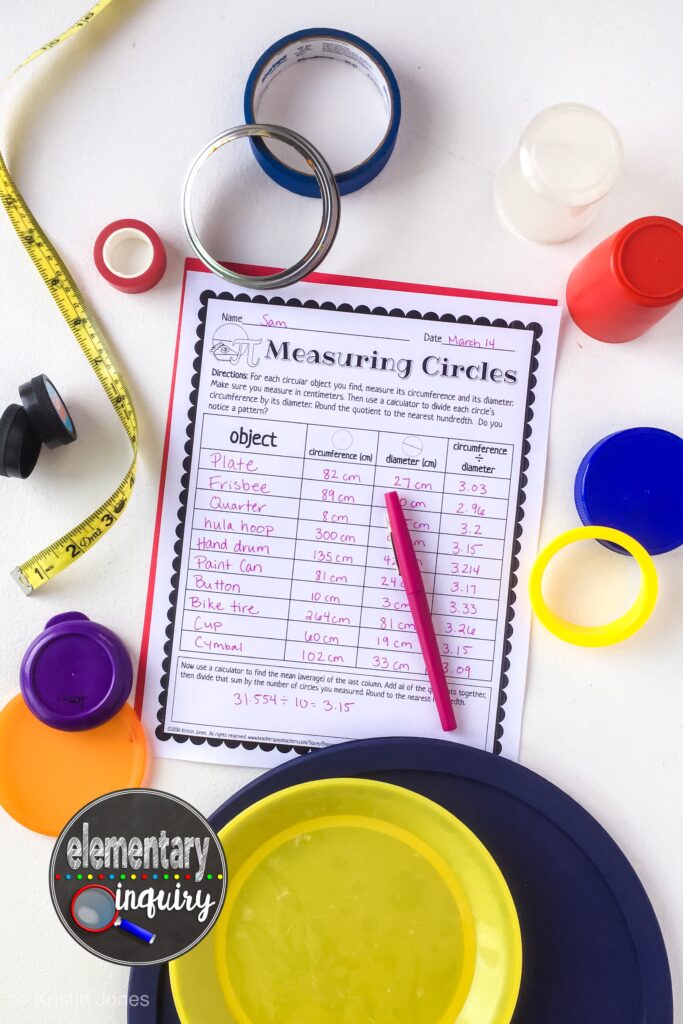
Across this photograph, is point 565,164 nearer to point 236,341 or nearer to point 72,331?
point 236,341

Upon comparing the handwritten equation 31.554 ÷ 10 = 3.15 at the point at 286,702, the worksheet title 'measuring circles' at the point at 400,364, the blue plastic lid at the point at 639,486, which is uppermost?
the worksheet title 'measuring circles' at the point at 400,364

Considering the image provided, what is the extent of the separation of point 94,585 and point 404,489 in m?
0.33

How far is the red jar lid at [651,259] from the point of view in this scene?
76cm

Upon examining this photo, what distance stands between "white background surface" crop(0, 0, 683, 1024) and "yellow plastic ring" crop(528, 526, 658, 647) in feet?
0.10

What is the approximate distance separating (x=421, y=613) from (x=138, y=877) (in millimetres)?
351

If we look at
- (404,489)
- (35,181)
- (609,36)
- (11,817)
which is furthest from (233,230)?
(11,817)

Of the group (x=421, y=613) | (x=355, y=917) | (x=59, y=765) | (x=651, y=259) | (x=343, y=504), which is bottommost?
(x=355, y=917)

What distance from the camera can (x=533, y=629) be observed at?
0.83 meters

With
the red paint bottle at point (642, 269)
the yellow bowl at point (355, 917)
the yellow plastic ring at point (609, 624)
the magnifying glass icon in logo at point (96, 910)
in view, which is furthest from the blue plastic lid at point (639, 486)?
the magnifying glass icon in logo at point (96, 910)

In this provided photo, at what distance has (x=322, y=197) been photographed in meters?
0.80

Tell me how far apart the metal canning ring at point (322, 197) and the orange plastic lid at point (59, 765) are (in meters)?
0.45

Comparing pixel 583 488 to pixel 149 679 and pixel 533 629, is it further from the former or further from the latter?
pixel 149 679

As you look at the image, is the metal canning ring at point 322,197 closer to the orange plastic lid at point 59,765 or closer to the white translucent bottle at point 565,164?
the white translucent bottle at point 565,164

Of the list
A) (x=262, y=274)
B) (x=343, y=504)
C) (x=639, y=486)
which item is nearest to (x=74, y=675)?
(x=343, y=504)
